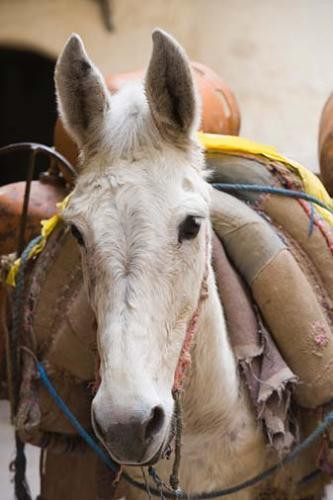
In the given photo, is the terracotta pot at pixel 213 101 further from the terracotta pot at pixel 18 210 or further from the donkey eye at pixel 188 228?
the donkey eye at pixel 188 228

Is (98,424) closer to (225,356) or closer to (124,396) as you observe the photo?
(124,396)

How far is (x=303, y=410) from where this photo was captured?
2344 millimetres

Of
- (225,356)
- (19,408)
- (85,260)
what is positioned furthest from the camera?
(19,408)

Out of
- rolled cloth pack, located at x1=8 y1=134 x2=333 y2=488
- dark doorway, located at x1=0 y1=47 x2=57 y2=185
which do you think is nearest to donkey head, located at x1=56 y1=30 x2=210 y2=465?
rolled cloth pack, located at x1=8 y1=134 x2=333 y2=488

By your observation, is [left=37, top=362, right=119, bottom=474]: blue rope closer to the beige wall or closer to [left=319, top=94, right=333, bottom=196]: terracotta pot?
[left=319, top=94, right=333, bottom=196]: terracotta pot

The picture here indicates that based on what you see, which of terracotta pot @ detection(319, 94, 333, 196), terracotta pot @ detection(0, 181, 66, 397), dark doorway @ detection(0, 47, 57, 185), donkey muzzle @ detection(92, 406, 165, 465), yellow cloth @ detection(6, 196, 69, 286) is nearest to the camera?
donkey muzzle @ detection(92, 406, 165, 465)

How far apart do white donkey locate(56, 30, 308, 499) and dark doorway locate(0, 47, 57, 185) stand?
7.88 m

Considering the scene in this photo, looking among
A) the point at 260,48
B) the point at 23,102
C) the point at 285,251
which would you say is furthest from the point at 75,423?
the point at 23,102

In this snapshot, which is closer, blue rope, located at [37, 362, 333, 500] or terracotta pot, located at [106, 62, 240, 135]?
blue rope, located at [37, 362, 333, 500]

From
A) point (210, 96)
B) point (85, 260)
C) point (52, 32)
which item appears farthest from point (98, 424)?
point (52, 32)

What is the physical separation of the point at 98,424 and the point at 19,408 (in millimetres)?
1045

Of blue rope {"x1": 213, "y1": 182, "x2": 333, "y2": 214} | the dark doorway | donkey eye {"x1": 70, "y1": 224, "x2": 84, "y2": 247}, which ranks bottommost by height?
the dark doorway

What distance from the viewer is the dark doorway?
984 centimetres

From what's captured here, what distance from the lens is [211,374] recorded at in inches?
83.5
